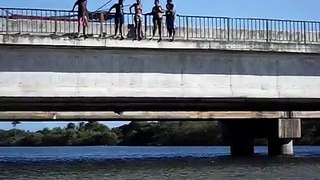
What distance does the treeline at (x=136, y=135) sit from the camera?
113 meters

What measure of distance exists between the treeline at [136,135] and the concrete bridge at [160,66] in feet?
186

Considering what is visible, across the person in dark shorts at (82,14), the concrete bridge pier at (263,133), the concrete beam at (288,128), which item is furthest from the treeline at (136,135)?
the person in dark shorts at (82,14)

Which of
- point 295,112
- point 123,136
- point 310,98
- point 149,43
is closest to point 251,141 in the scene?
point 295,112

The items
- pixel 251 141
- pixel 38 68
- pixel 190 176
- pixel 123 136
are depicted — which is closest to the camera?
pixel 38 68

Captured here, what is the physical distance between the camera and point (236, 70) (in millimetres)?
30484

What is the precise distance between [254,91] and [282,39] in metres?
3.34

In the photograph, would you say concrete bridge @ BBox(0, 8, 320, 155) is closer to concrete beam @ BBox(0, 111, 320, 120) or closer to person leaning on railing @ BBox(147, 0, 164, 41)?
person leaning on railing @ BBox(147, 0, 164, 41)

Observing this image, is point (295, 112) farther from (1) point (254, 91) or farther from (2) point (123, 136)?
(2) point (123, 136)

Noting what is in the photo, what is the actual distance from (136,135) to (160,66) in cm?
10585

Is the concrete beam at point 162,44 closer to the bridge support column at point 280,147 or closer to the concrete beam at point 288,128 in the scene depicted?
the concrete beam at point 288,128

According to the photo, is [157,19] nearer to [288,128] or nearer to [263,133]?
[288,128]

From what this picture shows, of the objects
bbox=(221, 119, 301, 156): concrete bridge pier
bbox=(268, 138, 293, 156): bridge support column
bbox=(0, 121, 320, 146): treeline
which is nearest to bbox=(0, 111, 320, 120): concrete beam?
bbox=(221, 119, 301, 156): concrete bridge pier

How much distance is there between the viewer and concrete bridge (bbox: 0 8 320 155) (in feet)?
89.7

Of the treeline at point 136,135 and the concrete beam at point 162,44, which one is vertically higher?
the concrete beam at point 162,44
